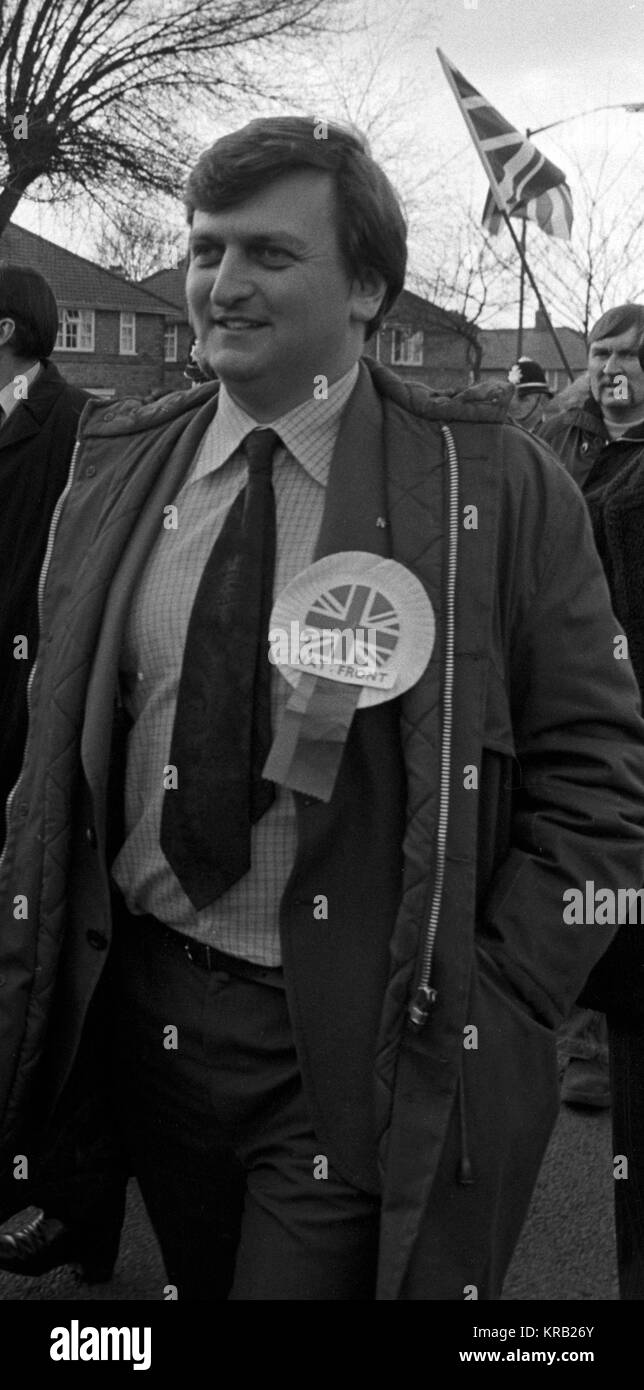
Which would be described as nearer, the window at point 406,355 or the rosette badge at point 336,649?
the rosette badge at point 336,649

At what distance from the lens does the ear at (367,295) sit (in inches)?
79.5

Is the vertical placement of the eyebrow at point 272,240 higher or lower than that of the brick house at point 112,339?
lower

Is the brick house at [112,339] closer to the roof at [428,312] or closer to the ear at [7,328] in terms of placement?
the roof at [428,312]

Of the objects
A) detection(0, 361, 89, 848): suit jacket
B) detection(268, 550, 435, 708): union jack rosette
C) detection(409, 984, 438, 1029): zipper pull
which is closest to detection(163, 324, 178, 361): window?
detection(0, 361, 89, 848): suit jacket

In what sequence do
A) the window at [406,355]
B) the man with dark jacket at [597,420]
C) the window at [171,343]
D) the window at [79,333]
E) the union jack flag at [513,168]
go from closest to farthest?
the man with dark jacket at [597,420] < the union jack flag at [513,168] < the window at [79,333] < the window at [406,355] < the window at [171,343]

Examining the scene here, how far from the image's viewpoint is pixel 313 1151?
1.85 metres

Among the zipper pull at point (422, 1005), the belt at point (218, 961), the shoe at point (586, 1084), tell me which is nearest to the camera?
the zipper pull at point (422, 1005)

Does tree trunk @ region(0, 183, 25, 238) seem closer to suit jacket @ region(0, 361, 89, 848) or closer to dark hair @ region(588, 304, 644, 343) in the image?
dark hair @ region(588, 304, 644, 343)

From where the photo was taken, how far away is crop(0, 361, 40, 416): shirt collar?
376 cm

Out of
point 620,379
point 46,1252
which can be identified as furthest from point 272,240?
point 620,379

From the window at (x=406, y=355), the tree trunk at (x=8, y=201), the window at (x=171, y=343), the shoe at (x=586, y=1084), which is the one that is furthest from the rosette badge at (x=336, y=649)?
the window at (x=171, y=343)

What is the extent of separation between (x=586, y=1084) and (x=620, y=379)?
7.41ft

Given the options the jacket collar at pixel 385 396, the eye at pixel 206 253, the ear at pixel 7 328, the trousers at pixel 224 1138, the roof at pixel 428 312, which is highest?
the roof at pixel 428 312
